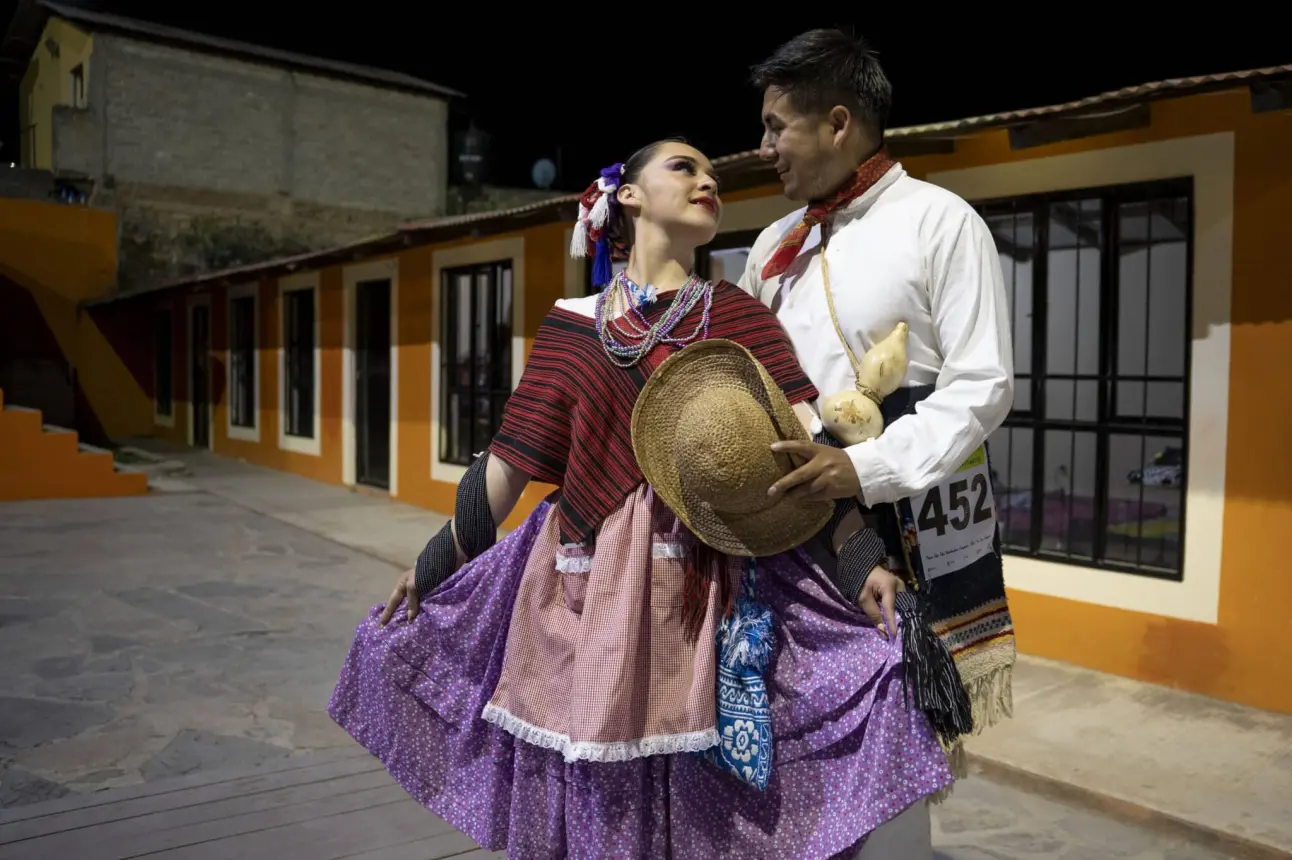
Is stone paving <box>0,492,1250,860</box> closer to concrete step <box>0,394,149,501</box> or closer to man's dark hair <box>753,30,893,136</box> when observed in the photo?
concrete step <box>0,394,149,501</box>

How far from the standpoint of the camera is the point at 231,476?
12.4 meters

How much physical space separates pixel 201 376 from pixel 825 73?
15541 millimetres

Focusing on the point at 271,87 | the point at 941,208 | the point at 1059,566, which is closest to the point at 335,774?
the point at 941,208

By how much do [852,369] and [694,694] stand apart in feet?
1.99

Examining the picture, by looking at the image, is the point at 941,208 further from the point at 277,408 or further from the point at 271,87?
the point at 271,87

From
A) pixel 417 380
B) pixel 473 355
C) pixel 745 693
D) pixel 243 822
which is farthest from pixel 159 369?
pixel 745 693

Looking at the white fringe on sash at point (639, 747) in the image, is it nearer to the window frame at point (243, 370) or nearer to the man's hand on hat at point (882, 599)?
the man's hand on hat at point (882, 599)

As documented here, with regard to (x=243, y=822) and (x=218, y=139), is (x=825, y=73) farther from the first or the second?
(x=218, y=139)

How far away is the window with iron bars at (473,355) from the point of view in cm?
893

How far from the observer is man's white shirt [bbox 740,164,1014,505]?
1627 millimetres

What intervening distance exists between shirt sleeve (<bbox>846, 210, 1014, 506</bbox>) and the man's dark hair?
0.28 meters

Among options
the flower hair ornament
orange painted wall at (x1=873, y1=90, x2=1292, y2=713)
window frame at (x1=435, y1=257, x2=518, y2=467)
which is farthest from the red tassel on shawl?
window frame at (x1=435, y1=257, x2=518, y2=467)

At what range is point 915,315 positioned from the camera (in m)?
1.79

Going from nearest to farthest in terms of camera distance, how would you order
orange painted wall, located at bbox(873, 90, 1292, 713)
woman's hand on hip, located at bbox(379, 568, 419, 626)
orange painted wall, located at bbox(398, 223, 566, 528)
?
woman's hand on hip, located at bbox(379, 568, 419, 626)
orange painted wall, located at bbox(873, 90, 1292, 713)
orange painted wall, located at bbox(398, 223, 566, 528)
